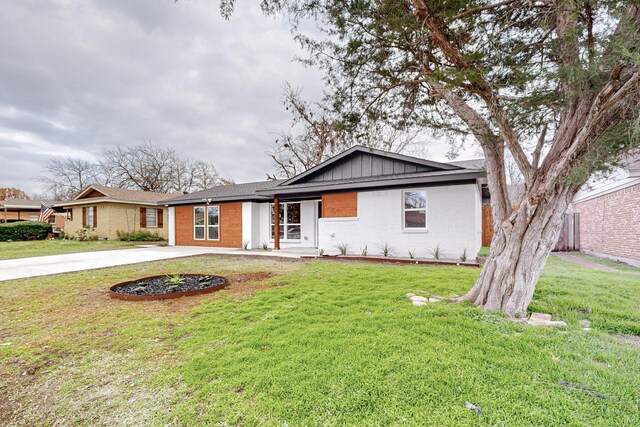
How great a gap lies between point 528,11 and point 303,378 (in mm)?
5985

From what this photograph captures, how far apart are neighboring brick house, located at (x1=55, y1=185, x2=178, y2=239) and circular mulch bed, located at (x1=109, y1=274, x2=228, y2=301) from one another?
16.6m

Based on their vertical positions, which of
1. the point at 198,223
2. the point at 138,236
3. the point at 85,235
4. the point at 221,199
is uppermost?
the point at 221,199

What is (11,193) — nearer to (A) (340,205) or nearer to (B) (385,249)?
(A) (340,205)

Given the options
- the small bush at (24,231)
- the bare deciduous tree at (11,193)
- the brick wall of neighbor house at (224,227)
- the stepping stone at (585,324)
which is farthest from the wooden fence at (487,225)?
the bare deciduous tree at (11,193)

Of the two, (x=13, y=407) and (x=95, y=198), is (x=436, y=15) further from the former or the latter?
(x=95, y=198)

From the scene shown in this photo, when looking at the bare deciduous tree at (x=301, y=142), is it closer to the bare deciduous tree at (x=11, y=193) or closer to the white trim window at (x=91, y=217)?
the white trim window at (x=91, y=217)

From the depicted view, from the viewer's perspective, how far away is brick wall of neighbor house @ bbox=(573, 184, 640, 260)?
9.08 m

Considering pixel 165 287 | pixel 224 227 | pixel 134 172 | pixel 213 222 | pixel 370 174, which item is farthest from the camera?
pixel 134 172

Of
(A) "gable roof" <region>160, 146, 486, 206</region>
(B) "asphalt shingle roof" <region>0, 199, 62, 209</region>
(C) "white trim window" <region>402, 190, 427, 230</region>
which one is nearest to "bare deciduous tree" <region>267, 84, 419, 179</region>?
(A) "gable roof" <region>160, 146, 486, 206</region>

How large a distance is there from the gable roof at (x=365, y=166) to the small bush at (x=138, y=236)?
13.0m

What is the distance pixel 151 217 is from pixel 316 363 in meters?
23.6

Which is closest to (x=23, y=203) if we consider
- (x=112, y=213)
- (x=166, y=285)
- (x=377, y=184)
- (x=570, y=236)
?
(x=112, y=213)

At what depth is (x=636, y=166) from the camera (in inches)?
326

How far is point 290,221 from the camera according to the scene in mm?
14656
